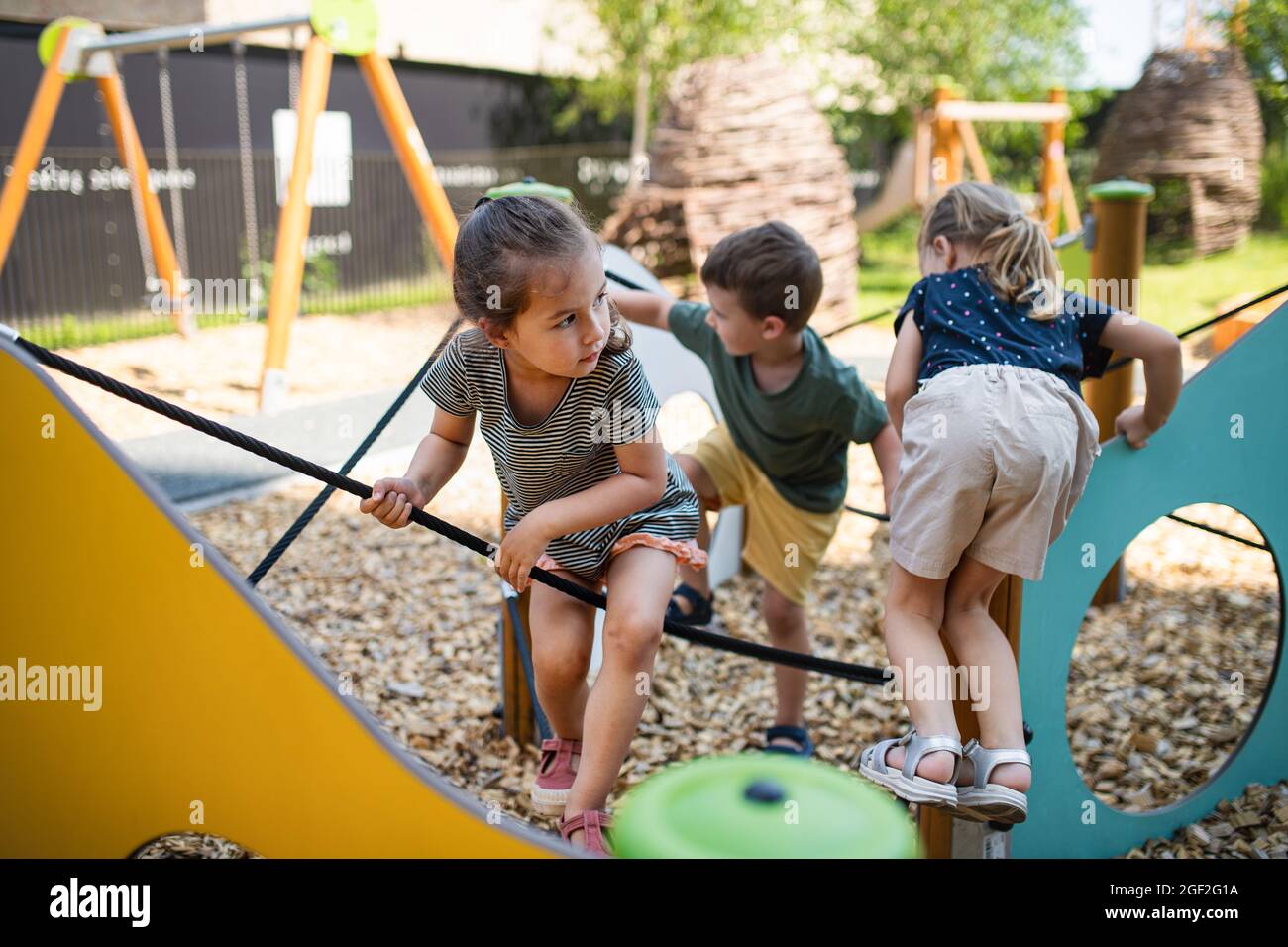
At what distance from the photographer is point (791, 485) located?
2961 mm

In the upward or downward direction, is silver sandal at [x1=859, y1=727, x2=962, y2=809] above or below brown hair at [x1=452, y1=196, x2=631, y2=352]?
below

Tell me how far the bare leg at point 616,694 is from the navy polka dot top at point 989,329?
71 centimetres

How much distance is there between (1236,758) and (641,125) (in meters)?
10.6

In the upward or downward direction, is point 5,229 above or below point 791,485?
above

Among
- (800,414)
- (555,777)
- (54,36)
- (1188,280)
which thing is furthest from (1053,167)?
(555,777)

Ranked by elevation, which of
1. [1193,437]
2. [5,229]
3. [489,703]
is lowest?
[489,703]

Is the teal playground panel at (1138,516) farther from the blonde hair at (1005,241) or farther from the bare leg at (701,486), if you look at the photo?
the bare leg at (701,486)

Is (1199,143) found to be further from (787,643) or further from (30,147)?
(787,643)

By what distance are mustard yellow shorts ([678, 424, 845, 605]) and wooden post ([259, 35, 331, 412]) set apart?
3.50 m

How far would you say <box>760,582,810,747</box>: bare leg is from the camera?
2986 millimetres

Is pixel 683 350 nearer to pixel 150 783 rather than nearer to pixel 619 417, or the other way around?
pixel 619 417

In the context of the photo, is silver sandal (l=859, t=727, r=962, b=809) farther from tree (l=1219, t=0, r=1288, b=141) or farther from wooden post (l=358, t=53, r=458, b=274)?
tree (l=1219, t=0, r=1288, b=141)

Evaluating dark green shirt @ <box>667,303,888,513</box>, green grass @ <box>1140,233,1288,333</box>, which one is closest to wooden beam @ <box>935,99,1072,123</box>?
green grass @ <box>1140,233,1288,333</box>
